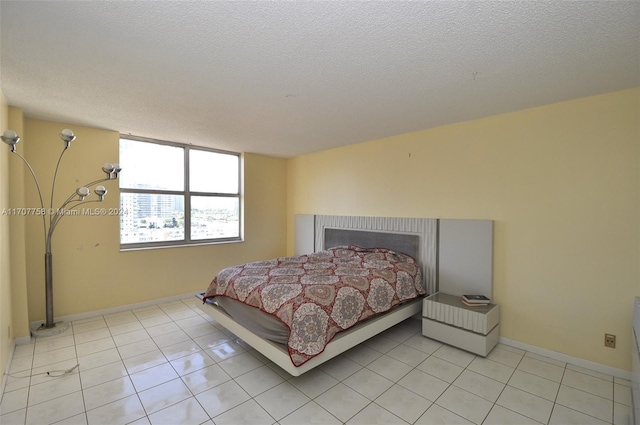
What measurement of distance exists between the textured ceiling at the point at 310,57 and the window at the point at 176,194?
1.08m

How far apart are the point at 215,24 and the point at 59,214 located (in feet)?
10.3

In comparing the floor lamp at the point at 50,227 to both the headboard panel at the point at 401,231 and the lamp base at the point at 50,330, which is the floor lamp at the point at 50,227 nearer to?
the lamp base at the point at 50,330

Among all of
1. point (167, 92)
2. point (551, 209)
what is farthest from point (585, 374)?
point (167, 92)

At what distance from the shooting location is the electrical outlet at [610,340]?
7.64ft

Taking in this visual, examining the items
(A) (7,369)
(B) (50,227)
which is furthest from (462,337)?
(B) (50,227)

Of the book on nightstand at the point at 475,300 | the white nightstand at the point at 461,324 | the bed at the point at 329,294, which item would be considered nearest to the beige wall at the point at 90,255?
the bed at the point at 329,294

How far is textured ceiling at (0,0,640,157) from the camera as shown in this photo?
1.42 metres

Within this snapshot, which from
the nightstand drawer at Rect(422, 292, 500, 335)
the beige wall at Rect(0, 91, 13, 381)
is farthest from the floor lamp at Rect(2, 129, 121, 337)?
the nightstand drawer at Rect(422, 292, 500, 335)

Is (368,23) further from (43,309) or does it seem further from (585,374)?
(43,309)

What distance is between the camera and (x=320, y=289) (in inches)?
95.4

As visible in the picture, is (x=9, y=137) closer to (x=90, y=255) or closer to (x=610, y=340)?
(x=90, y=255)

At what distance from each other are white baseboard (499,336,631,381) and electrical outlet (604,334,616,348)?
193 millimetres

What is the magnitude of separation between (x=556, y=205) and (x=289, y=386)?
2.93 m

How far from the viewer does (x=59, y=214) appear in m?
3.16
